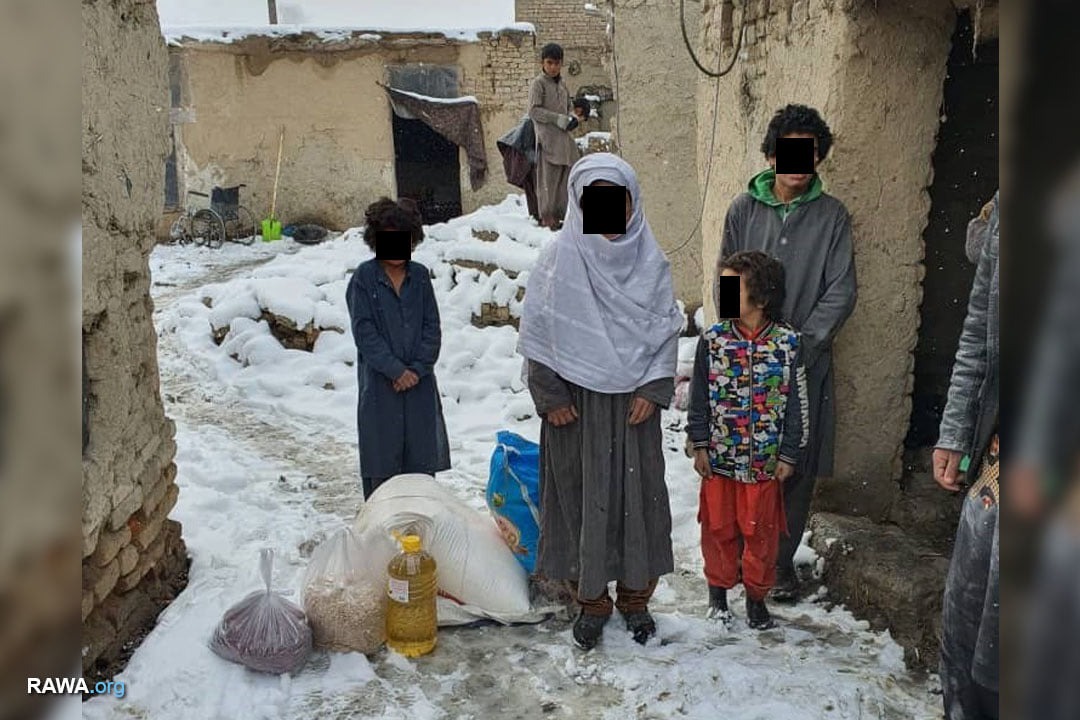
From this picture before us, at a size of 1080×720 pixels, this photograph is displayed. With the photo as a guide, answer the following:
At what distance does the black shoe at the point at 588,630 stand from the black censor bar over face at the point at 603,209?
1358 millimetres

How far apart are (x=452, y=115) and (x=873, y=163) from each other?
10768 mm

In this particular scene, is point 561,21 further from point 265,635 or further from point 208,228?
point 265,635

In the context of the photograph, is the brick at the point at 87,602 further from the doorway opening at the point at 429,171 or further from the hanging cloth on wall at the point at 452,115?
the doorway opening at the point at 429,171

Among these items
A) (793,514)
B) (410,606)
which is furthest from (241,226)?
(793,514)

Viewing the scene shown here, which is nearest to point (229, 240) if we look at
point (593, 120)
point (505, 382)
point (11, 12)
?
point (593, 120)

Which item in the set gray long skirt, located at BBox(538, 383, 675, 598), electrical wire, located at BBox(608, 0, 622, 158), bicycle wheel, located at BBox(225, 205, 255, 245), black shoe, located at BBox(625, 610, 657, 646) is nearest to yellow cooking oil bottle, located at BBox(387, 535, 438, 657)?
gray long skirt, located at BBox(538, 383, 675, 598)

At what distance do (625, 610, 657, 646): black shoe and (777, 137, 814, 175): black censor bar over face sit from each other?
1.72 meters

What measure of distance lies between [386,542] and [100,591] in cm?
93

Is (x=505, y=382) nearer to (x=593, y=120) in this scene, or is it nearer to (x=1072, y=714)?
(x=1072, y=714)

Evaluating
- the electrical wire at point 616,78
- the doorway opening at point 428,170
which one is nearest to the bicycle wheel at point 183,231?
the doorway opening at point 428,170

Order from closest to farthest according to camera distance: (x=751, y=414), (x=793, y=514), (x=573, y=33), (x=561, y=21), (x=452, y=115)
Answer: (x=751, y=414) < (x=793, y=514) < (x=452, y=115) < (x=573, y=33) < (x=561, y=21)

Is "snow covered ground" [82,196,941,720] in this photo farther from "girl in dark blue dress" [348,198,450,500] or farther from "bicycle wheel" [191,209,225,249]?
"bicycle wheel" [191,209,225,249]

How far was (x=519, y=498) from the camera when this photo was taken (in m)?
3.29

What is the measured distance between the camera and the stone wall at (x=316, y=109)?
13.3 metres
